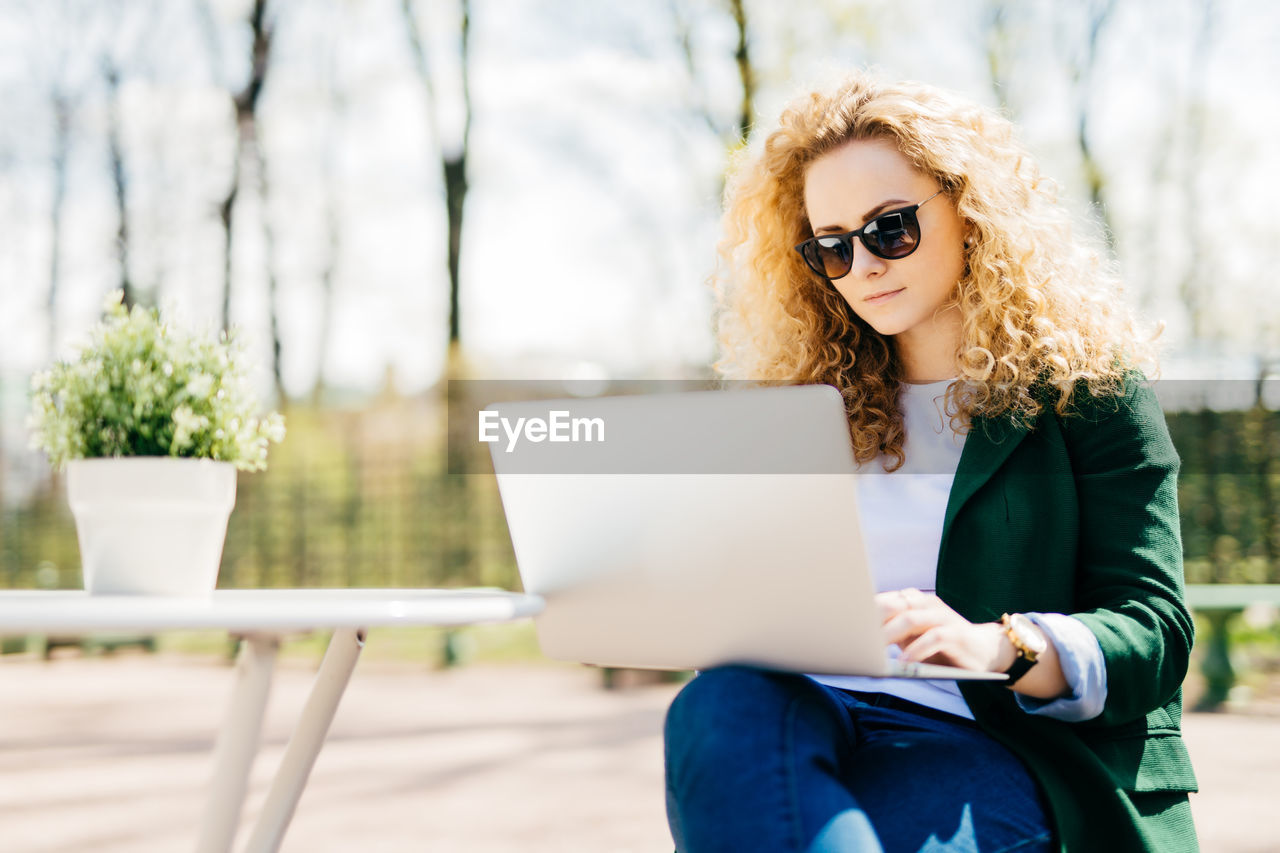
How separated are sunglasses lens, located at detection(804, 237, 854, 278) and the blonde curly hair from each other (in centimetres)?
17

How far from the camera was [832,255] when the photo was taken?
159 cm

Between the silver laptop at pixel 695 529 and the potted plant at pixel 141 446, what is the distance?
0.38 meters

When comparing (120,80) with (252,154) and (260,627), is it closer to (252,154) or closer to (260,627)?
(252,154)

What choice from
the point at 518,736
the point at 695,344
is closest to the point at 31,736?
the point at 518,736

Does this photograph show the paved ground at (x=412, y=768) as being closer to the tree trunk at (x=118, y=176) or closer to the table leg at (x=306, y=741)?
the table leg at (x=306, y=741)

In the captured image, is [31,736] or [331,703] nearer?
[331,703]

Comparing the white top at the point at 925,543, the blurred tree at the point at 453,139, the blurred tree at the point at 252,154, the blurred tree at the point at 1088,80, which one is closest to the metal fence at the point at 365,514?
the blurred tree at the point at 453,139

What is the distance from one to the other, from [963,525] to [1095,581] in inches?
6.5

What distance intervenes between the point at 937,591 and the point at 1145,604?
0.24 meters

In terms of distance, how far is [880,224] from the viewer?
1.53m

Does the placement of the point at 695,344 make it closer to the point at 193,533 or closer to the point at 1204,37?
the point at 1204,37

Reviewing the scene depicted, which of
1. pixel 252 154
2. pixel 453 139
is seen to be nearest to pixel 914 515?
pixel 453 139

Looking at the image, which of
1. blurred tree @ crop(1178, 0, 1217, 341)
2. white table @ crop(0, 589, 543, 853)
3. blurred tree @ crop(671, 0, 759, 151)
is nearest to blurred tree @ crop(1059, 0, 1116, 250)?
blurred tree @ crop(1178, 0, 1217, 341)

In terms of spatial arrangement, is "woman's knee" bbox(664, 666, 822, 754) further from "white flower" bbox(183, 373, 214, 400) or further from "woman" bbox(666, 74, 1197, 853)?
"white flower" bbox(183, 373, 214, 400)
